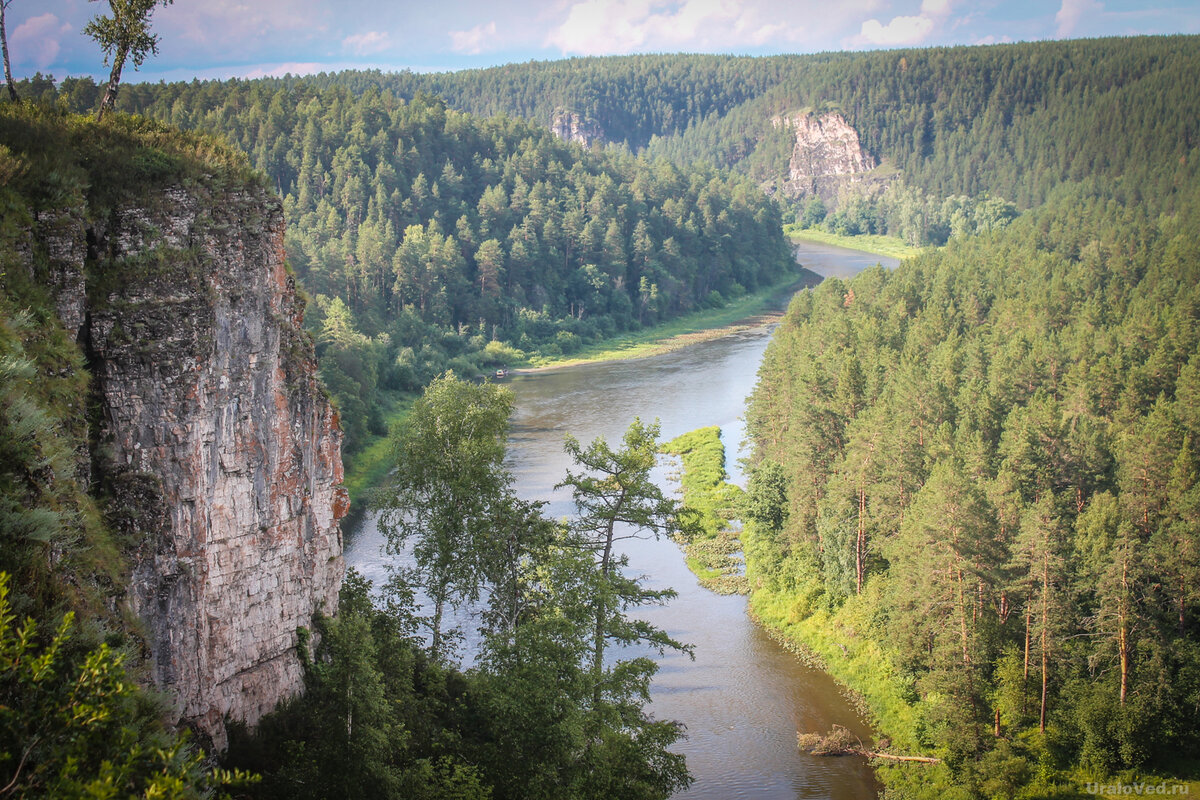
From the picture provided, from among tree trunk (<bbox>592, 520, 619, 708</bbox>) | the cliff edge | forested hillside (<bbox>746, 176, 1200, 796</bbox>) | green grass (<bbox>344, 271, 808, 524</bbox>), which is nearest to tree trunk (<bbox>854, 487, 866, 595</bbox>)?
forested hillside (<bbox>746, 176, 1200, 796</bbox>)

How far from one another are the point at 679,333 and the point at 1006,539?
6935 centimetres

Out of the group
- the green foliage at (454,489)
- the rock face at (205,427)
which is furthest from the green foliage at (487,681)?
the rock face at (205,427)

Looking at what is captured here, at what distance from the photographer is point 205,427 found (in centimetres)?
1666

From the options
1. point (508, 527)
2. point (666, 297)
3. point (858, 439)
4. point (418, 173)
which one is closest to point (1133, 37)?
point (666, 297)

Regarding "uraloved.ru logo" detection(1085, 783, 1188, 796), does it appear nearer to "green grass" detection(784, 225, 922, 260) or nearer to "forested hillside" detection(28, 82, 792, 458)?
"forested hillside" detection(28, 82, 792, 458)

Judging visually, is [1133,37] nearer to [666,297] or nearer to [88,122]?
[666,297]

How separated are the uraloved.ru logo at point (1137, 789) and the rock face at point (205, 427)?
20771 millimetres

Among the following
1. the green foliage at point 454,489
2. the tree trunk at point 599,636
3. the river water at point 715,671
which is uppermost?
the green foliage at point 454,489

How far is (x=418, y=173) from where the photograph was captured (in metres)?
99.8

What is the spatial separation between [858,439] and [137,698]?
90.1 ft

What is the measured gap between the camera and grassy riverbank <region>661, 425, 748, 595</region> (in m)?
38.6

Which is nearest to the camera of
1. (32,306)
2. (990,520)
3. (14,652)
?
(14,652)

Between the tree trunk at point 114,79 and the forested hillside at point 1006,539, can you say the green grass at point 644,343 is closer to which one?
the forested hillside at point 1006,539

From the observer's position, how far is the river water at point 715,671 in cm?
2584
